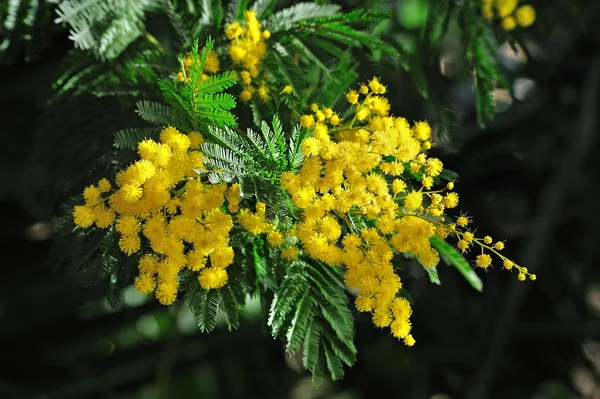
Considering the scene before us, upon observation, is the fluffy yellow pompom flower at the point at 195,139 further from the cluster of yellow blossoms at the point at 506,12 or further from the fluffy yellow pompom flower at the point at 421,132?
the cluster of yellow blossoms at the point at 506,12

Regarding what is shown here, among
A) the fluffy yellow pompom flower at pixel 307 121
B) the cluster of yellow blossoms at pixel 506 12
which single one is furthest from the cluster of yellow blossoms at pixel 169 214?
the cluster of yellow blossoms at pixel 506 12

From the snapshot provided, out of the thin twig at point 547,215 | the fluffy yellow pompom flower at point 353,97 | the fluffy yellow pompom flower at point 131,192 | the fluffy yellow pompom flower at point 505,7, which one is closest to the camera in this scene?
the fluffy yellow pompom flower at point 131,192

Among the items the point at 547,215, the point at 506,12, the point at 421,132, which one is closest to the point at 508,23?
the point at 506,12

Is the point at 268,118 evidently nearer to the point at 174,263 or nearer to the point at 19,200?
the point at 174,263

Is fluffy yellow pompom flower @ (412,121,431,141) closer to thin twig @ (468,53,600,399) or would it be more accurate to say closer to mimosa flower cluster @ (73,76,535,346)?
mimosa flower cluster @ (73,76,535,346)

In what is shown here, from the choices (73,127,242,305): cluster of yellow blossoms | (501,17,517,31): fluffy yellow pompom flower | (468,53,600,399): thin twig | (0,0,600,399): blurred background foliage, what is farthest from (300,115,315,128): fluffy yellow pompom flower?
(468,53,600,399): thin twig

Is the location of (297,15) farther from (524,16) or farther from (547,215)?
(547,215)
